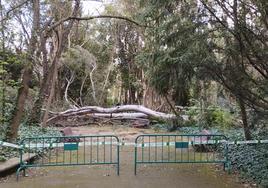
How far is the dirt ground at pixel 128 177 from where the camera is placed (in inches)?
289

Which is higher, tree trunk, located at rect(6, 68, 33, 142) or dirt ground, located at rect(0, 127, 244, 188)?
tree trunk, located at rect(6, 68, 33, 142)

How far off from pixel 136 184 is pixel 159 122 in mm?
12914

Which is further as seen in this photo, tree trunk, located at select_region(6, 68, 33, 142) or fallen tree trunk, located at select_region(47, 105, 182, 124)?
fallen tree trunk, located at select_region(47, 105, 182, 124)

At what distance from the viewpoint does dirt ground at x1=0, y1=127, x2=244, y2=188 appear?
7336mm

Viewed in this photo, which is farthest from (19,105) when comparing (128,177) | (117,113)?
(117,113)

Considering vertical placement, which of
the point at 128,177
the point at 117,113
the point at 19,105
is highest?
the point at 19,105

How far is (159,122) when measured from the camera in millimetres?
20250

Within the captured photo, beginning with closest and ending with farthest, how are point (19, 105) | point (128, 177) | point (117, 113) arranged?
point (128, 177)
point (19, 105)
point (117, 113)

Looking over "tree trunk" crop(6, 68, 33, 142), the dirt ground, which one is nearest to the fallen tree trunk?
"tree trunk" crop(6, 68, 33, 142)

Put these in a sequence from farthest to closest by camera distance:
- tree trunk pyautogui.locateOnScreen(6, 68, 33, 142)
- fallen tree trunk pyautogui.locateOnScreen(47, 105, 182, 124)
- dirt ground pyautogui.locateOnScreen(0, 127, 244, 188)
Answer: fallen tree trunk pyautogui.locateOnScreen(47, 105, 182, 124) < tree trunk pyautogui.locateOnScreen(6, 68, 33, 142) < dirt ground pyautogui.locateOnScreen(0, 127, 244, 188)

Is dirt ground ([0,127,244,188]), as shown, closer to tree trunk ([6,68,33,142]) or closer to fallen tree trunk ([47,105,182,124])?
tree trunk ([6,68,33,142])

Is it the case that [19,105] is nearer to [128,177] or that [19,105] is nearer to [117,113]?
[128,177]

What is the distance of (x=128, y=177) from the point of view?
8.03 metres

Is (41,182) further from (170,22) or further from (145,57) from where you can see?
(145,57)
